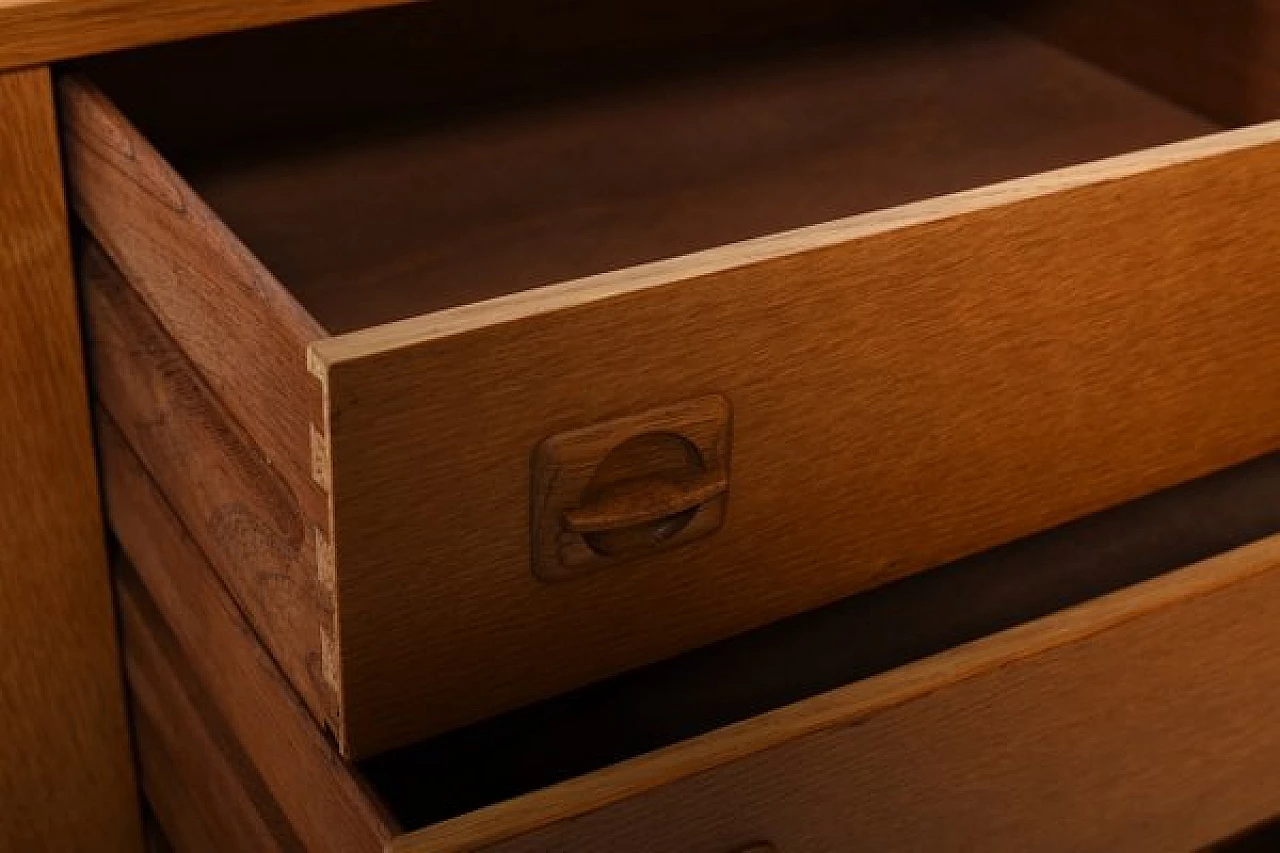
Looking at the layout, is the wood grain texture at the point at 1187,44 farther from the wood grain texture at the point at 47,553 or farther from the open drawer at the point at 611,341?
the wood grain texture at the point at 47,553

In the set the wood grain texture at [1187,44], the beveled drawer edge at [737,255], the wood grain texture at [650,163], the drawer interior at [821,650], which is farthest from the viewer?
the wood grain texture at [1187,44]

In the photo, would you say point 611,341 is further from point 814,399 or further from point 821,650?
point 821,650

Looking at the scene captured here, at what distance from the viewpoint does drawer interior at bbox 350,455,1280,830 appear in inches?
24.9

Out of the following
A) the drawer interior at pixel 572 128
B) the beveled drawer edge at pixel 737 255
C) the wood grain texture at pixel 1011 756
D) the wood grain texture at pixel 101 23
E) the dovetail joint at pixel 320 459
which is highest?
the drawer interior at pixel 572 128

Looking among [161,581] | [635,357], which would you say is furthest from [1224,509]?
[161,581]

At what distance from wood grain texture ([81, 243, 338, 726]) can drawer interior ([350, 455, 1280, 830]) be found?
61mm

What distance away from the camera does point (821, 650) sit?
690mm

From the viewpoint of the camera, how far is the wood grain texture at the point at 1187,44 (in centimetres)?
97

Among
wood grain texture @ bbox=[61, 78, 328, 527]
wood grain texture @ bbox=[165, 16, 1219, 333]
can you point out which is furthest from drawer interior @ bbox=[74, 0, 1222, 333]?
wood grain texture @ bbox=[61, 78, 328, 527]

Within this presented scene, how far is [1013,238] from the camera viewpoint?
2.03 ft

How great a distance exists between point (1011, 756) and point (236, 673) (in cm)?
29

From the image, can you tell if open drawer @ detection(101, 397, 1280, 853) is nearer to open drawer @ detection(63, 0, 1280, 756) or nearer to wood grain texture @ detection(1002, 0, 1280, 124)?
open drawer @ detection(63, 0, 1280, 756)

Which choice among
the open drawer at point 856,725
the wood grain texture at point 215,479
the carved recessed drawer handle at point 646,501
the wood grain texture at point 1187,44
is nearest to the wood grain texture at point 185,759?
the open drawer at point 856,725

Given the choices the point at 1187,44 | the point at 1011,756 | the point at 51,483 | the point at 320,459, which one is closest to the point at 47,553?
the point at 51,483
